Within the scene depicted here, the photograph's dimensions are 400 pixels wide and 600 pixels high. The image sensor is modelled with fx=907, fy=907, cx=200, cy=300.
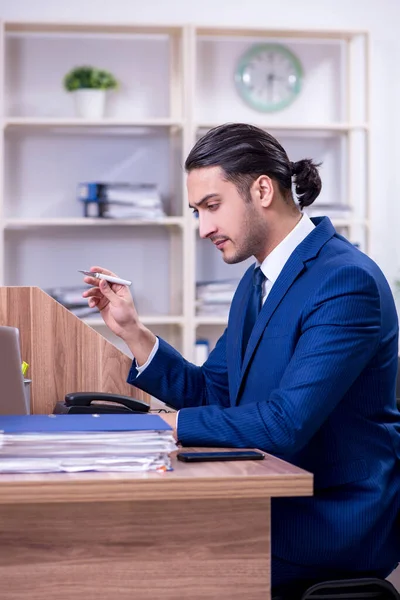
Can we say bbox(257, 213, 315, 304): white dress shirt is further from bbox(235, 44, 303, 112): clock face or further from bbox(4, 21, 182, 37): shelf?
bbox(235, 44, 303, 112): clock face

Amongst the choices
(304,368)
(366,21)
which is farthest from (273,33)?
(304,368)

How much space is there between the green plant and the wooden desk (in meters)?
3.37

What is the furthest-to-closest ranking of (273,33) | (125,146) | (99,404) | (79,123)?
1. (125,146)
2. (273,33)
3. (79,123)
4. (99,404)

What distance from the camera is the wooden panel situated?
2.11 meters

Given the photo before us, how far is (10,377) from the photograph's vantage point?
167 centimetres

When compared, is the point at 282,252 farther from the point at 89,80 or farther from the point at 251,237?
the point at 89,80

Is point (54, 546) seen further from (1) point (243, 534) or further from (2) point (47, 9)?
(2) point (47, 9)

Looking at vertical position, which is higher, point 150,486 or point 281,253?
point 281,253

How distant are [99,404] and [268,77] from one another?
2.94m

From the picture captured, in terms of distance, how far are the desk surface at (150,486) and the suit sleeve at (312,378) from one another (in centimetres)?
21

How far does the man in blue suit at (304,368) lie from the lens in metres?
1.37

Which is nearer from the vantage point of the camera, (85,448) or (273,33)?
(85,448)

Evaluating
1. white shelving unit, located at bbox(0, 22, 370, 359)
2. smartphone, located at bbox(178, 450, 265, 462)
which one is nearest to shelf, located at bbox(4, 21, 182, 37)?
white shelving unit, located at bbox(0, 22, 370, 359)

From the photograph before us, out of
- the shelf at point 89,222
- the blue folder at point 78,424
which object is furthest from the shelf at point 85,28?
the blue folder at point 78,424
